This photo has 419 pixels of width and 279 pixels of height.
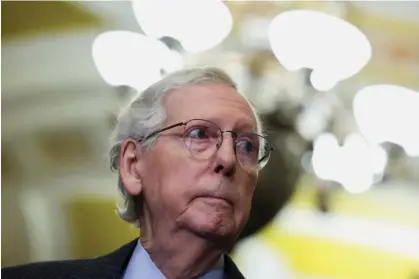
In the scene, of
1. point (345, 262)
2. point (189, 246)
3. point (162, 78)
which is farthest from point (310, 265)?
point (162, 78)

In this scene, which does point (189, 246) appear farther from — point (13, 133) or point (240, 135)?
point (13, 133)

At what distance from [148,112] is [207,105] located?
12 centimetres

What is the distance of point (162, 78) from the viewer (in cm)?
128

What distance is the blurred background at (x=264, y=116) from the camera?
1348 mm

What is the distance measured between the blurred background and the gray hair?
0.26 ft

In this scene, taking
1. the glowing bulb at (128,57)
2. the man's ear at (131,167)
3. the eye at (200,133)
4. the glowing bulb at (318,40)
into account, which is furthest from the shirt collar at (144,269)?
the glowing bulb at (318,40)

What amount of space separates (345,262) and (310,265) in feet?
0.25

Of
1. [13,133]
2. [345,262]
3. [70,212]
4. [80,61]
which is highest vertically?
[80,61]

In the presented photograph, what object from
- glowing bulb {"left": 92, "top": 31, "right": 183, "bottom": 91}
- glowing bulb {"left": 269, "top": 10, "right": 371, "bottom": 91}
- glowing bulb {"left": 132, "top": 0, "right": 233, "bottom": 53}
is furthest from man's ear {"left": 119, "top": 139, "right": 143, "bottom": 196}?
glowing bulb {"left": 269, "top": 10, "right": 371, "bottom": 91}

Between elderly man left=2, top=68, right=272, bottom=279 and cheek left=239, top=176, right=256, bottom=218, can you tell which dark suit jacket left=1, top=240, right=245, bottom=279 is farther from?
cheek left=239, top=176, right=256, bottom=218

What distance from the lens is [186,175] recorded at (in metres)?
1.13

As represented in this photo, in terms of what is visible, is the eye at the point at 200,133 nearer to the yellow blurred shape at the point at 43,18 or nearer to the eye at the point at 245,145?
the eye at the point at 245,145

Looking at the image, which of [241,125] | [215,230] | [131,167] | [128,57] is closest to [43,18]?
[128,57]

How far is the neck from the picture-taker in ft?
3.76
